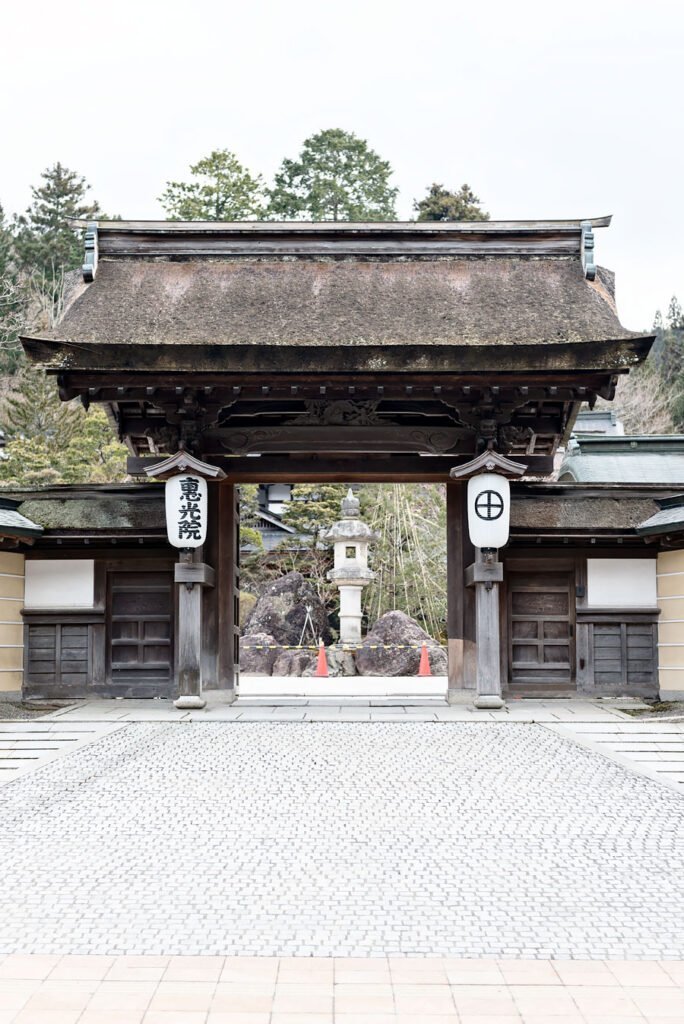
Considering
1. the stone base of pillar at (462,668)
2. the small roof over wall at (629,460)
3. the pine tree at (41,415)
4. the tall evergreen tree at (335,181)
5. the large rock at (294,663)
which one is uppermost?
the tall evergreen tree at (335,181)

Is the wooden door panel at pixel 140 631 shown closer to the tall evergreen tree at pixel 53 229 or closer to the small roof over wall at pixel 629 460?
the small roof over wall at pixel 629 460

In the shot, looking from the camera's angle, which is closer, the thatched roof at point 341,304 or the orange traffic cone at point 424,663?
the thatched roof at point 341,304

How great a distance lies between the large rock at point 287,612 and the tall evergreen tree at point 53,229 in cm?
2047

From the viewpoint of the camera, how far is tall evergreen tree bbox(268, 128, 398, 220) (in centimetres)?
3938

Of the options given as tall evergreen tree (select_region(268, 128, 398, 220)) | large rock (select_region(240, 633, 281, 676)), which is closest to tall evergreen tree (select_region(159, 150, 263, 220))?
tall evergreen tree (select_region(268, 128, 398, 220))

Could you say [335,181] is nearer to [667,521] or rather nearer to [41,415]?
[41,415]

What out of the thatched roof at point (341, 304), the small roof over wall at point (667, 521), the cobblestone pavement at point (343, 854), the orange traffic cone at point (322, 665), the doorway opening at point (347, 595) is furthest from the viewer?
the doorway opening at point (347, 595)

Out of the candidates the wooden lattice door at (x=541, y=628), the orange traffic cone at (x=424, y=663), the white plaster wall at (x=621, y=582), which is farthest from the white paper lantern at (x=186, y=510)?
the orange traffic cone at (x=424, y=663)

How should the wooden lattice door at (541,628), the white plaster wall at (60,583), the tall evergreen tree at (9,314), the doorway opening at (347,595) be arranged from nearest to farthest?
the wooden lattice door at (541,628) → the white plaster wall at (60,583) → the doorway opening at (347,595) → the tall evergreen tree at (9,314)

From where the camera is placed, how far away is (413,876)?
5.28 metres

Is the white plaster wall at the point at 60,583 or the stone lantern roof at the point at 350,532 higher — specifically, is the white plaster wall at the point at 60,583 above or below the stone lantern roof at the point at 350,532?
below

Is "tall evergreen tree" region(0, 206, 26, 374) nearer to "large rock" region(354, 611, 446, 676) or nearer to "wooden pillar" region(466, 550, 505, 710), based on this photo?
"large rock" region(354, 611, 446, 676)

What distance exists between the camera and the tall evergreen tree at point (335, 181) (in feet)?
129

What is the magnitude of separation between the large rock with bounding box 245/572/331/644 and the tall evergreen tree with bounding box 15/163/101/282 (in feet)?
67.2
